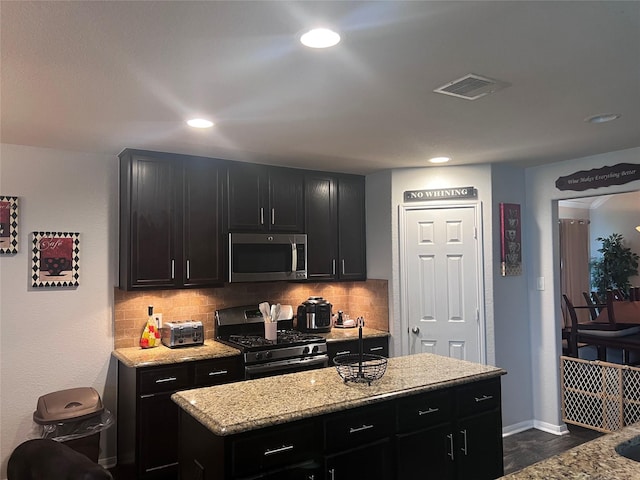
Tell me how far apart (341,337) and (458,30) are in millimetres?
2984

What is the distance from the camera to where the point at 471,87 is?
2.42 m

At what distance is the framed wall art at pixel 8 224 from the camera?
3.50 meters

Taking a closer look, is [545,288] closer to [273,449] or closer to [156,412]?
[273,449]

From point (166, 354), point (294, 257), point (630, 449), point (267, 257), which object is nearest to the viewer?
point (630, 449)

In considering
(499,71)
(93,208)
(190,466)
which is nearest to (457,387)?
(190,466)

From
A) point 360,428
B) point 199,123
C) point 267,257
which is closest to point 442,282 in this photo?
point 267,257

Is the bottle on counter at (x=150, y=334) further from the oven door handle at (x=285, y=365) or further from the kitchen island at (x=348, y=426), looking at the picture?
the kitchen island at (x=348, y=426)

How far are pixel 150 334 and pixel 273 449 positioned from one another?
2125 mm

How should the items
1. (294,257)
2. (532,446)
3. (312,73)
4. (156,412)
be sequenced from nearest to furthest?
(312,73)
(156,412)
(532,446)
(294,257)

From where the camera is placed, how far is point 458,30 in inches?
72.3

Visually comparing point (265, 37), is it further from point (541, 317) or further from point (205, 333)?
point (541, 317)

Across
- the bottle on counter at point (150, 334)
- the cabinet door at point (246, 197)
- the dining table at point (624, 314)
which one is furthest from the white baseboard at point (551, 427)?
the bottle on counter at point (150, 334)

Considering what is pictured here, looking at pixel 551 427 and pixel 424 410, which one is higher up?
pixel 424 410

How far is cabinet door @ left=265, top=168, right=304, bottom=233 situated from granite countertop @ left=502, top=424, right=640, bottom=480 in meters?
3.03
